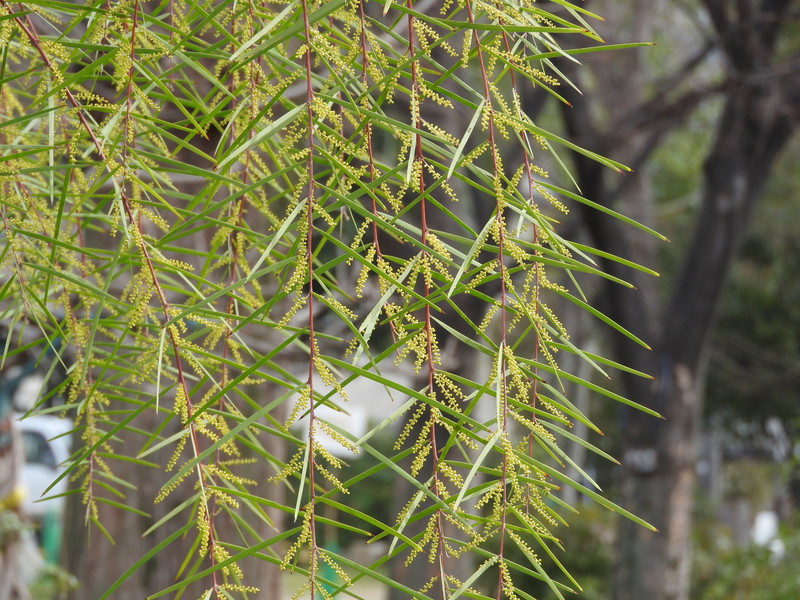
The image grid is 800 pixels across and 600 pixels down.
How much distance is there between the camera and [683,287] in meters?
5.91

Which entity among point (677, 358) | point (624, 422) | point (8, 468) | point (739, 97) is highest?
point (739, 97)

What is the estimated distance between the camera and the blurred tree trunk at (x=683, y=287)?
5.74 m

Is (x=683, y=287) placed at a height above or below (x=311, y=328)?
below

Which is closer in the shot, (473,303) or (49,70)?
(49,70)

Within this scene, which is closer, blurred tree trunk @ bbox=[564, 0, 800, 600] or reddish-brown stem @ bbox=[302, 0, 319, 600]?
reddish-brown stem @ bbox=[302, 0, 319, 600]

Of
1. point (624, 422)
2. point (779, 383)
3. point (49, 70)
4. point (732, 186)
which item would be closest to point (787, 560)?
point (624, 422)

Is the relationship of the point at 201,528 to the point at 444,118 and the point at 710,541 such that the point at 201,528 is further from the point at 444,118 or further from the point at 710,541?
the point at 710,541

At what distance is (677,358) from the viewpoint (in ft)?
19.0

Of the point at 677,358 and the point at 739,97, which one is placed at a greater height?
the point at 739,97

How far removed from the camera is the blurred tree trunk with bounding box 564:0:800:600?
5.74 meters

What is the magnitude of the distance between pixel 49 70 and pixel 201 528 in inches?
16.5

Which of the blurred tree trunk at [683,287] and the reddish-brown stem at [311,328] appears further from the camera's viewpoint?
the blurred tree trunk at [683,287]

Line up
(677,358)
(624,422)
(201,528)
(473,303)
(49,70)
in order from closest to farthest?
(201,528) → (49,70) → (473,303) → (677,358) → (624,422)

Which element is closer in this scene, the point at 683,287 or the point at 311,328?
the point at 311,328
